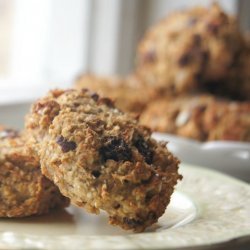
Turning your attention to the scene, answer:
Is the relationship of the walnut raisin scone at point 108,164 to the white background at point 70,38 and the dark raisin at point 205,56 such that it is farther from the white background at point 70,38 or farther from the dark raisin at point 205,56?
the white background at point 70,38

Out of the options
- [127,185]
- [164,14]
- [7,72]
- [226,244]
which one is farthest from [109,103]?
[164,14]

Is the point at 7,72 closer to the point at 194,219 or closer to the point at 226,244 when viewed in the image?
the point at 194,219

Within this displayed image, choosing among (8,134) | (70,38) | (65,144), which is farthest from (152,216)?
(70,38)

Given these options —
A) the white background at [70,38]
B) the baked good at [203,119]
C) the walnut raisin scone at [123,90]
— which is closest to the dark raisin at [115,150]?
the baked good at [203,119]

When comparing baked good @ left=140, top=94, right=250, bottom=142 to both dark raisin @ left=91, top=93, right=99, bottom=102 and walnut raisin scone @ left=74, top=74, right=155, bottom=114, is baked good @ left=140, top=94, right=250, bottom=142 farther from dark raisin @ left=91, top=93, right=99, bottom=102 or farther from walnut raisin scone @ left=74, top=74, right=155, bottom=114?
dark raisin @ left=91, top=93, right=99, bottom=102

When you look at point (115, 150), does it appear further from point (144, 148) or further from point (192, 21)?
point (192, 21)
